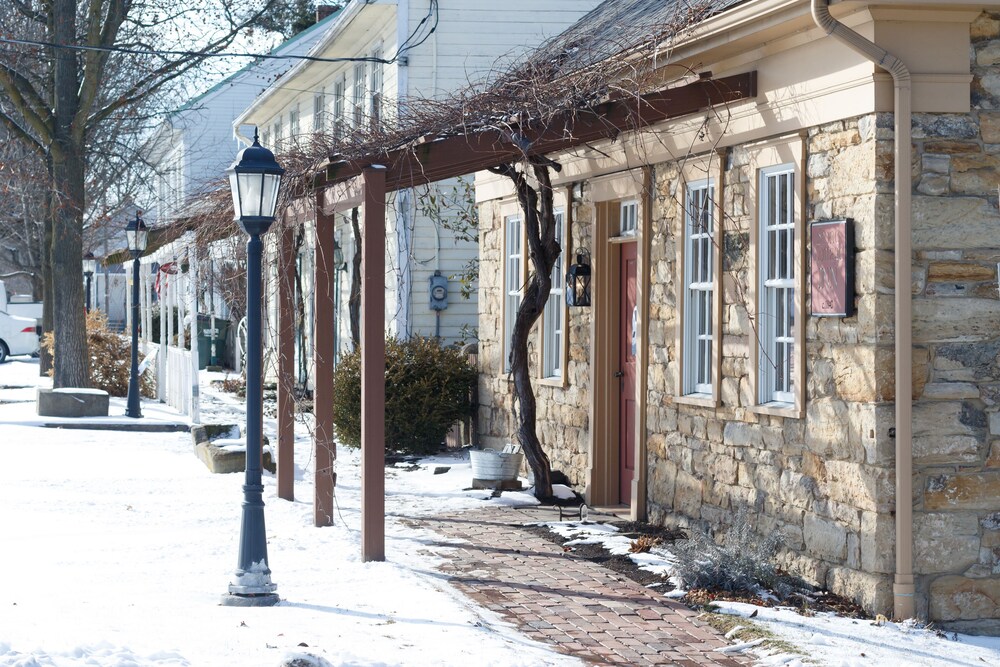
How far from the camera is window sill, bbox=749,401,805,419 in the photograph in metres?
7.54

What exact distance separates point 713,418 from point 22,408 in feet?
41.8

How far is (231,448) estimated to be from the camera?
1266cm

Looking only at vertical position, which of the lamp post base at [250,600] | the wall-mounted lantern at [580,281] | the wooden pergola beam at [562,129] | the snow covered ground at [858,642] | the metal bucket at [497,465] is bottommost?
the snow covered ground at [858,642]

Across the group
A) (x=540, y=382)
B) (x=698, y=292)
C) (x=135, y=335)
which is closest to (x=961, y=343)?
(x=698, y=292)

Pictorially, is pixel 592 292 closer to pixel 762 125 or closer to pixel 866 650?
pixel 762 125

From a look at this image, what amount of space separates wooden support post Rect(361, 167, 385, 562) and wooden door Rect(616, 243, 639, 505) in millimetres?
2858

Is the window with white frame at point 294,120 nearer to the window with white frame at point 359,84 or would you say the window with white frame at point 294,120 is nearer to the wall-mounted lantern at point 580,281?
the window with white frame at point 359,84

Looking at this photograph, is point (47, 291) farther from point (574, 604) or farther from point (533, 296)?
point (574, 604)

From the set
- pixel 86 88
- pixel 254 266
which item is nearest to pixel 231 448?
pixel 254 266

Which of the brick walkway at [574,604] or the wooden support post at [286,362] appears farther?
the wooden support post at [286,362]

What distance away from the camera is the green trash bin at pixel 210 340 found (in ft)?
90.6

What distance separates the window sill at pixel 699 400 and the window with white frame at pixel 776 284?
0.59 metres

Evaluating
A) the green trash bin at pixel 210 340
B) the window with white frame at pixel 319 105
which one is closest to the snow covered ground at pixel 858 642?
the window with white frame at pixel 319 105

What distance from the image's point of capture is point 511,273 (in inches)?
497
